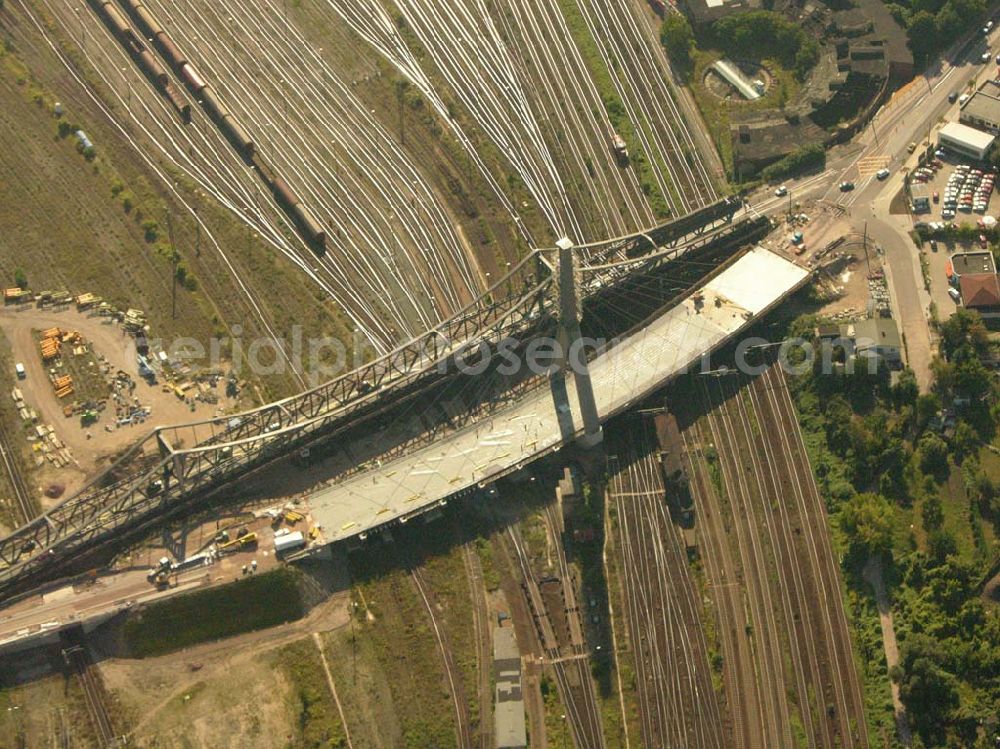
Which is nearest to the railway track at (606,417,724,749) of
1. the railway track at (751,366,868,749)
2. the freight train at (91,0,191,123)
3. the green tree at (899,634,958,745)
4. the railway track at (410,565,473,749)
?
the railway track at (751,366,868,749)

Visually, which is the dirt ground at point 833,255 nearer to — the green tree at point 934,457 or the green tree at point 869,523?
the green tree at point 934,457

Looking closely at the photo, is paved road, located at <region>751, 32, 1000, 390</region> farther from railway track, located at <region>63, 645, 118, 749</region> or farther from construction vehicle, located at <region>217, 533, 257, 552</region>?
railway track, located at <region>63, 645, 118, 749</region>

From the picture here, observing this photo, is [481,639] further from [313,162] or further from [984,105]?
[984,105]

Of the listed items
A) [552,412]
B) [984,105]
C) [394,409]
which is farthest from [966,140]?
[394,409]

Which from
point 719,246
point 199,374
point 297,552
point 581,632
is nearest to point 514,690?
point 581,632

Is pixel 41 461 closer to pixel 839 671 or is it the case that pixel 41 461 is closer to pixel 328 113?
pixel 328 113

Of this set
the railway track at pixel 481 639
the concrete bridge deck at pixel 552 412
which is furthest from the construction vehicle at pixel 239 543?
the railway track at pixel 481 639
